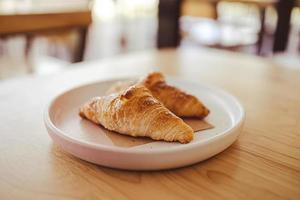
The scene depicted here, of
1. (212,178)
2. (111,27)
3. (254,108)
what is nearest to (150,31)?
(111,27)

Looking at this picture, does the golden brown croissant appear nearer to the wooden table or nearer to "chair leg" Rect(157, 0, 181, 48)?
the wooden table

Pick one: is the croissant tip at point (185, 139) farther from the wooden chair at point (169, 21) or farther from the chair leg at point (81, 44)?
the wooden chair at point (169, 21)

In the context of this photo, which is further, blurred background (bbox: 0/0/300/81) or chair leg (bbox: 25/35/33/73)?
blurred background (bbox: 0/0/300/81)

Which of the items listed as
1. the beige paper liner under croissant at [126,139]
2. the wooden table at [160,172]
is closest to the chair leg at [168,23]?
the wooden table at [160,172]

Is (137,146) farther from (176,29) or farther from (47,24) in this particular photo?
(176,29)

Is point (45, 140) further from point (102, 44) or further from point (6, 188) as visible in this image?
point (102, 44)

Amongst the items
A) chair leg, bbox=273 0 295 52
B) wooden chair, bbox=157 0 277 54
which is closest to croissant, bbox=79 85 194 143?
wooden chair, bbox=157 0 277 54
